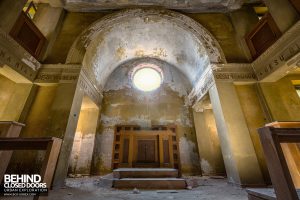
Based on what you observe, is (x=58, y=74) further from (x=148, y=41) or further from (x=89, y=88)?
(x=148, y=41)

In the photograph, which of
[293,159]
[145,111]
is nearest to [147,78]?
[145,111]

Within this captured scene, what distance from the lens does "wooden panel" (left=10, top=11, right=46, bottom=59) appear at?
4121mm

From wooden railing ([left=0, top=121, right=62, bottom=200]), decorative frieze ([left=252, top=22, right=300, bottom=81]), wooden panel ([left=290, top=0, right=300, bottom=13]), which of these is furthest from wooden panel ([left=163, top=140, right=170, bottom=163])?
wooden panel ([left=290, top=0, right=300, bottom=13])

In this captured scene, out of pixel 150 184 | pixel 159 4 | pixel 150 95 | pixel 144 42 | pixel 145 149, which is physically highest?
pixel 159 4

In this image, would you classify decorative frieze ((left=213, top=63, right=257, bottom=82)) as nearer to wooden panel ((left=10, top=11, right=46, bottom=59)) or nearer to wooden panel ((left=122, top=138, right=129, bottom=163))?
wooden panel ((left=122, top=138, right=129, bottom=163))

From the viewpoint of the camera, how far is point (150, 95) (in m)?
7.51

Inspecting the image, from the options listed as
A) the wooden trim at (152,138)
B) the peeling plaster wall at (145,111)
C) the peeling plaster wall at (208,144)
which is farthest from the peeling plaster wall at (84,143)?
the peeling plaster wall at (208,144)

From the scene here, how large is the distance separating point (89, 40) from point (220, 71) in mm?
4664

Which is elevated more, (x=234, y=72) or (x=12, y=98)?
(x=234, y=72)

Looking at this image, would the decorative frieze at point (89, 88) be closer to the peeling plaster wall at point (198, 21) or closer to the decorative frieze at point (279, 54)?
the peeling plaster wall at point (198, 21)

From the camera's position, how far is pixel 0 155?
8.20 ft

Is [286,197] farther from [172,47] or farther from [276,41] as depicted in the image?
[172,47]

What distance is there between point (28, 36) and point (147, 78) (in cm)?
533

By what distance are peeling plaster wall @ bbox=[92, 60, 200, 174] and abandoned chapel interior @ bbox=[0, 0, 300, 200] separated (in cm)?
5
